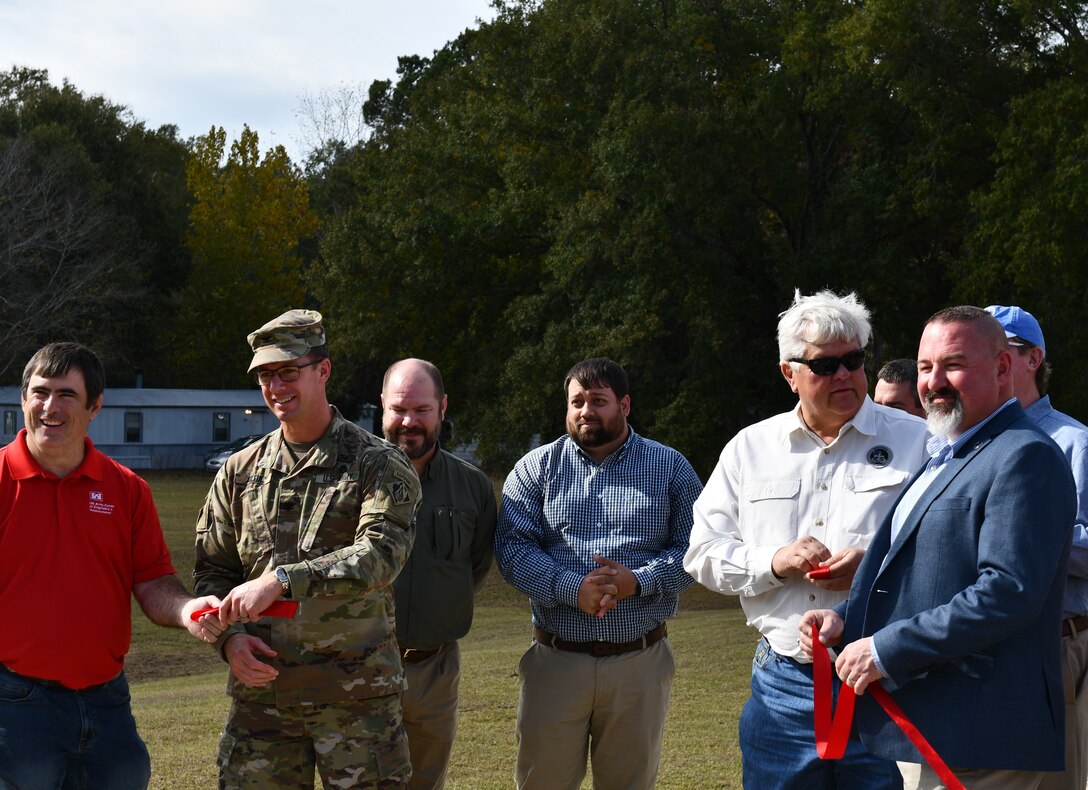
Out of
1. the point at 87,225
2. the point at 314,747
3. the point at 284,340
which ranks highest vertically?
the point at 87,225

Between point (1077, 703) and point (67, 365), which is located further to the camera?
point (1077, 703)

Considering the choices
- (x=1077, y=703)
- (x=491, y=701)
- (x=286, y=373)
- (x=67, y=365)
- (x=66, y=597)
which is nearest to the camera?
(x=66, y=597)

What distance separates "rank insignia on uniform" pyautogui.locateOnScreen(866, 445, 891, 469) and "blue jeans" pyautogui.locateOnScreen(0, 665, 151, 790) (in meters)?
2.57

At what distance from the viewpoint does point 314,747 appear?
3.94 meters

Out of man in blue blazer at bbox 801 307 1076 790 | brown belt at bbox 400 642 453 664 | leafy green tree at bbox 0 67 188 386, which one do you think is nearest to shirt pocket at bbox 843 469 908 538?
man in blue blazer at bbox 801 307 1076 790

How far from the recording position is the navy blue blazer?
10.4 feet

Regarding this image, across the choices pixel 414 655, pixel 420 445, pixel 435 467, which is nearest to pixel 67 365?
pixel 420 445

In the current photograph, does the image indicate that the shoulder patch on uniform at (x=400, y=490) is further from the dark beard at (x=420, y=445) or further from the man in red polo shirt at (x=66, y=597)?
the dark beard at (x=420, y=445)

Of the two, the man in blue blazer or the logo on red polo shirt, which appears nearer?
the man in blue blazer

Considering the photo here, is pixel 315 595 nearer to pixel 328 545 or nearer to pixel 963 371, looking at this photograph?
pixel 328 545

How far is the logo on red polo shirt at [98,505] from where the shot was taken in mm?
3936

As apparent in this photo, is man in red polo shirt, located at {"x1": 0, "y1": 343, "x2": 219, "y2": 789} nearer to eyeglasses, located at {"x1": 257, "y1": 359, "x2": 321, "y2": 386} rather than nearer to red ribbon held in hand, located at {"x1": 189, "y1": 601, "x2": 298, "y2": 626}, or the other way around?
red ribbon held in hand, located at {"x1": 189, "y1": 601, "x2": 298, "y2": 626}

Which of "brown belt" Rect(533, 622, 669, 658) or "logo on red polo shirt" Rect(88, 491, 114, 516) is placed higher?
"logo on red polo shirt" Rect(88, 491, 114, 516)

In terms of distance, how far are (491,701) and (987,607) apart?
22.1ft
